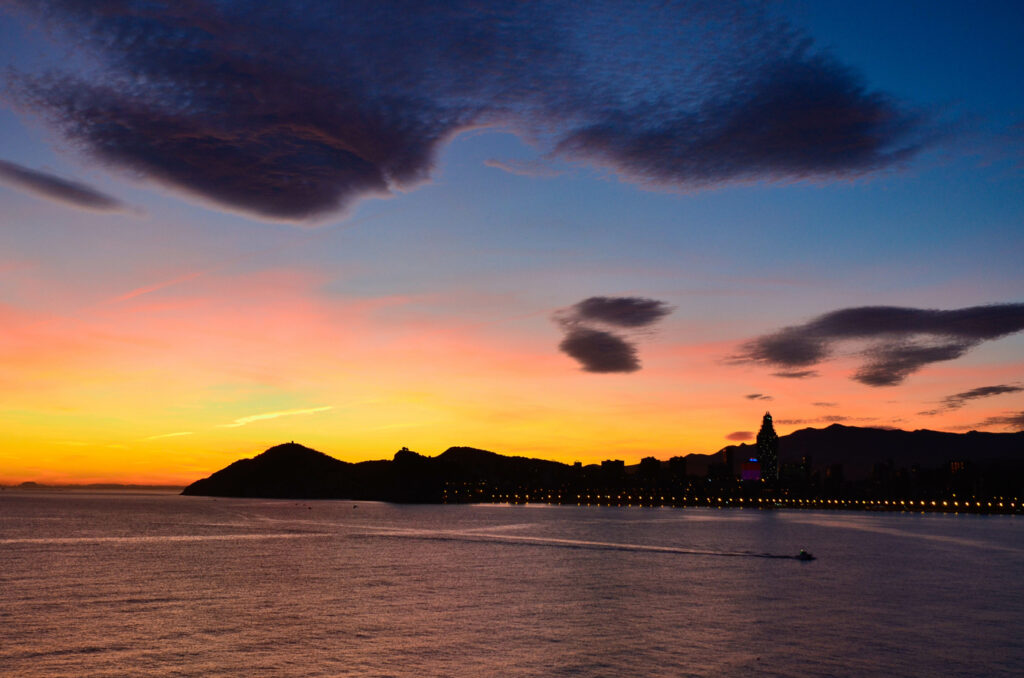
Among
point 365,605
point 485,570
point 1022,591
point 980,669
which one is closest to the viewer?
point 980,669

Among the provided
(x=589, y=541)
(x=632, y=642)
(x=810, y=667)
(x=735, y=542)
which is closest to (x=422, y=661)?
(x=632, y=642)

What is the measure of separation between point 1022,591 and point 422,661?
8563cm

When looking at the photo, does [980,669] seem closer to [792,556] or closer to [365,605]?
[365,605]

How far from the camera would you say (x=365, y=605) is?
82.5 m

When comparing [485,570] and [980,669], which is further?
[485,570]

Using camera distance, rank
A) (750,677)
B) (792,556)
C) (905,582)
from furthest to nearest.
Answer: (792,556)
(905,582)
(750,677)

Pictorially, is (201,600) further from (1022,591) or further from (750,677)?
(1022,591)

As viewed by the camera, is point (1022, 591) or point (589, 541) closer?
point (1022, 591)

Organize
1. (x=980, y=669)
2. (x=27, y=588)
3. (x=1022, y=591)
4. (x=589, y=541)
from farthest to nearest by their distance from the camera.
→ (x=589, y=541)
(x=1022, y=591)
(x=27, y=588)
(x=980, y=669)

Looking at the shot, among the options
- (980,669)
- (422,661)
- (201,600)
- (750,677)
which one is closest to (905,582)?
(980,669)

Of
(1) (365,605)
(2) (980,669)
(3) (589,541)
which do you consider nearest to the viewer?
(2) (980,669)

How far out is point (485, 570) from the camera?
12206 centimetres

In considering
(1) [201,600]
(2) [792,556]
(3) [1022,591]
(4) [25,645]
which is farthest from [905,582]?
(4) [25,645]

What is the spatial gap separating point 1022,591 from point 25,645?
110 metres
